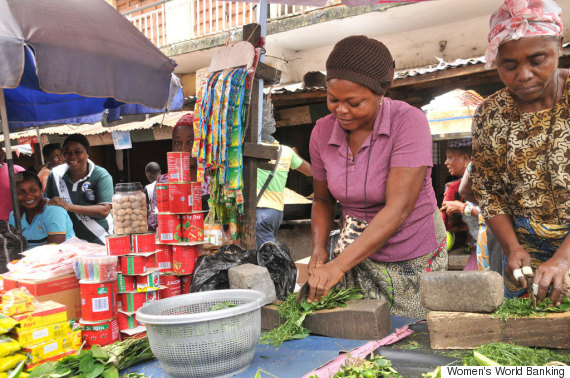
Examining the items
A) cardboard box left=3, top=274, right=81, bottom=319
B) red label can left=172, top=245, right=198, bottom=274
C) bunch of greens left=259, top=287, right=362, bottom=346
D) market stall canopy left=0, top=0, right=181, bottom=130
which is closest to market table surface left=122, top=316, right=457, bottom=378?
bunch of greens left=259, top=287, right=362, bottom=346

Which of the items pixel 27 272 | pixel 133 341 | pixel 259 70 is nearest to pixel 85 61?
pixel 259 70

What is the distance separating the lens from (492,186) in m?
2.10

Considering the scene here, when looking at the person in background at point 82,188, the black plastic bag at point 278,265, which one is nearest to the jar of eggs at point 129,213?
the black plastic bag at point 278,265

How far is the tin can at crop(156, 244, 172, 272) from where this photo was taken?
2.83 metres

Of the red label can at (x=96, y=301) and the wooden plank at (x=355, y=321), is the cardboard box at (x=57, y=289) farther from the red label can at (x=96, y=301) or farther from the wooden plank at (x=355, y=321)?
the wooden plank at (x=355, y=321)

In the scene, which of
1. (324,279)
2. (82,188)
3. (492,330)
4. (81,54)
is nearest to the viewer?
(492,330)

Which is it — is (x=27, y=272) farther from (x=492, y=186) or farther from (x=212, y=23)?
(x=212, y=23)

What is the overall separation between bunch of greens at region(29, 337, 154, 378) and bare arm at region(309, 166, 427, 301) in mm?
739

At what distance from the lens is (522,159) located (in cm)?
192

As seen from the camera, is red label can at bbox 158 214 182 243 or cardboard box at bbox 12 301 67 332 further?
red label can at bbox 158 214 182 243

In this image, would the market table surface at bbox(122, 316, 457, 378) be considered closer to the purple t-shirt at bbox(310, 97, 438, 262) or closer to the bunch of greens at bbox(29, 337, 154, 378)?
the bunch of greens at bbox(29, 337, 154, 378)

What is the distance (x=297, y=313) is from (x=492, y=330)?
2.42ft

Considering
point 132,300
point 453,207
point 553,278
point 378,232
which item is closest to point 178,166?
point 132,300

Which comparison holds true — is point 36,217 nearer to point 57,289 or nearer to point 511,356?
point 57,289
